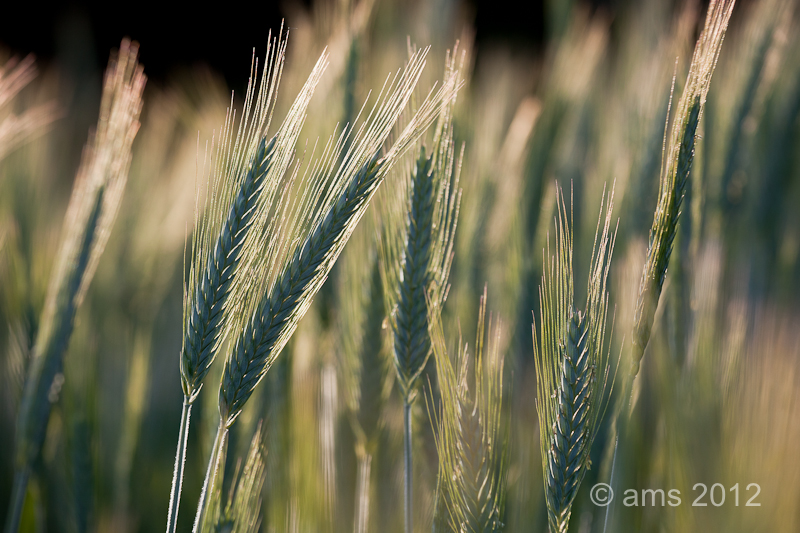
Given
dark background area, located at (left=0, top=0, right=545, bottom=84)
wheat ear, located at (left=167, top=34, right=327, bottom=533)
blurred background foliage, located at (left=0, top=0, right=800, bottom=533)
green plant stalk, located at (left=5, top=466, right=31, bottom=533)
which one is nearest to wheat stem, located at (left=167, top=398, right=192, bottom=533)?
wheat ear, located at (left=167, top=34, right=327, bottom=533)

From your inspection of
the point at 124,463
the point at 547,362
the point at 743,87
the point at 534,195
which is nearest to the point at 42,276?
the point at 124,463

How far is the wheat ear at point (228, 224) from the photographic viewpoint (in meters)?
0.41

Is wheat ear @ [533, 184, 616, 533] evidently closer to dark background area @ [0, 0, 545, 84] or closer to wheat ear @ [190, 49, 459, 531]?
wheat ear @ [190, 49, 459, 531]

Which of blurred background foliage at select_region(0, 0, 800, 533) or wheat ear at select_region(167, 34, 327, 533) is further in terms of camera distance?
blurred background foliage at select_region(0, 0, 800, 533)

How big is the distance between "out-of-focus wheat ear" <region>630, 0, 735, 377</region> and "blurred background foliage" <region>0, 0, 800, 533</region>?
0.49 feet

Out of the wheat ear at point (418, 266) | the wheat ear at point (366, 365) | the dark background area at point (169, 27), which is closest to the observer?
the wheat ear at point (418, 266)

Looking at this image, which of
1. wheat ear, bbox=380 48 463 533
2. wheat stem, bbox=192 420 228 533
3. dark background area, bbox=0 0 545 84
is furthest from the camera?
dark background area, bbox=0 0 545 84

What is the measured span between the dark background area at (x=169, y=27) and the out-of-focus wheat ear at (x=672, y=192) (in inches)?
97.7

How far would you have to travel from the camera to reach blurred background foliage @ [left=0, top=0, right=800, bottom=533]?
2.14ft

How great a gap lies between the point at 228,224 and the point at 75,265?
0.31m

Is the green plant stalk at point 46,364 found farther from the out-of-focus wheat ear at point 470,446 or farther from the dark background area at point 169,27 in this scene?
the dark background area at point 169,27

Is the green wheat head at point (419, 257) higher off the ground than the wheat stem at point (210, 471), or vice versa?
the green wheat head at point (419, 257)

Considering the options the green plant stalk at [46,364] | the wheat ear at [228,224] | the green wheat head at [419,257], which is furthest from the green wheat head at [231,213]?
the green plant stalk at [46,364]

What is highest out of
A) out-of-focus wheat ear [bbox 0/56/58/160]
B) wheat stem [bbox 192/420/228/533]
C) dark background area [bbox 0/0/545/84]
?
dark background area [bbox 0/0/545/84]
